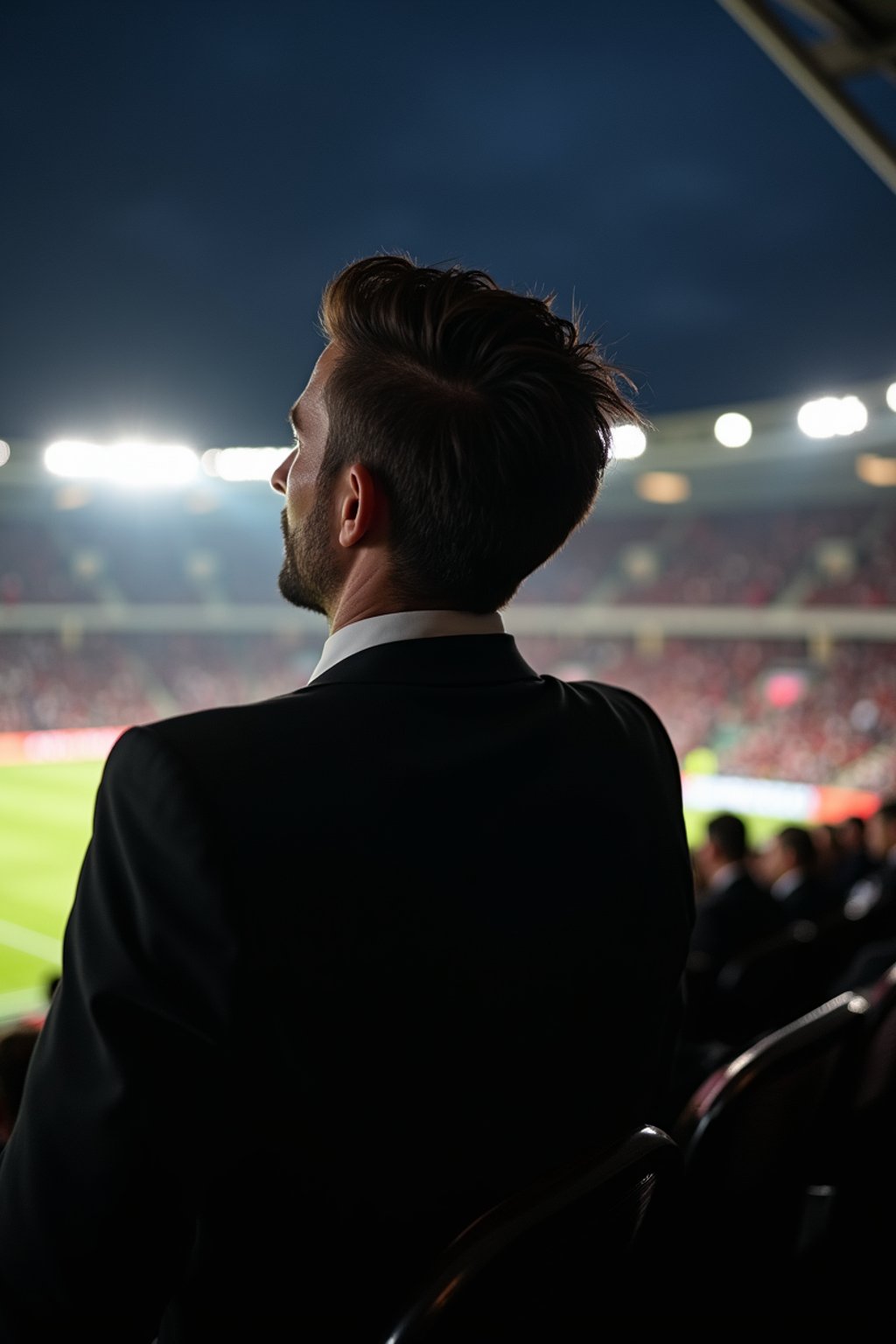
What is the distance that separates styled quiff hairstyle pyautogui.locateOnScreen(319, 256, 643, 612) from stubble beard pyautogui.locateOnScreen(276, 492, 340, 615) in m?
0.04

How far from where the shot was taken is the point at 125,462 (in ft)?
73.7

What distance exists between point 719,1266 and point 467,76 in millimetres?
7216

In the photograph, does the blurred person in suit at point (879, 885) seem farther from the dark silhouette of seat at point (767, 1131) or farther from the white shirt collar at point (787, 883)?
the dark silhouette of seat at point (767, 1131)

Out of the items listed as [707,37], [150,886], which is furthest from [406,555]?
[707,37]

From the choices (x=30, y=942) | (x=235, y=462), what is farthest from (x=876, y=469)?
(x=30, y=942)

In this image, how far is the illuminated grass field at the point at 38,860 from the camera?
8938 millimetres

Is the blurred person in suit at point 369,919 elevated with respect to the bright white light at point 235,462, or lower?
lower

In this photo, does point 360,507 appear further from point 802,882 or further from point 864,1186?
point 802,882

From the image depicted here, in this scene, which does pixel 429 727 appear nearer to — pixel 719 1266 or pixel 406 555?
pixel 406 555

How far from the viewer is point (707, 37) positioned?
7.52 meters

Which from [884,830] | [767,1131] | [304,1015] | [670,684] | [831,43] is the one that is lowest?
[767,1131]

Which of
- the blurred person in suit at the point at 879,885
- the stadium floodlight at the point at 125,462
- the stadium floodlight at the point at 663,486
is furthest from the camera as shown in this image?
the stadium floodlight at the point at 663,486

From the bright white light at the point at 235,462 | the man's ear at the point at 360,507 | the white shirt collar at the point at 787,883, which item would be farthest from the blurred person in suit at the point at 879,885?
the bright white light at the point at 235,462

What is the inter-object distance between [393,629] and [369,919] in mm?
301
